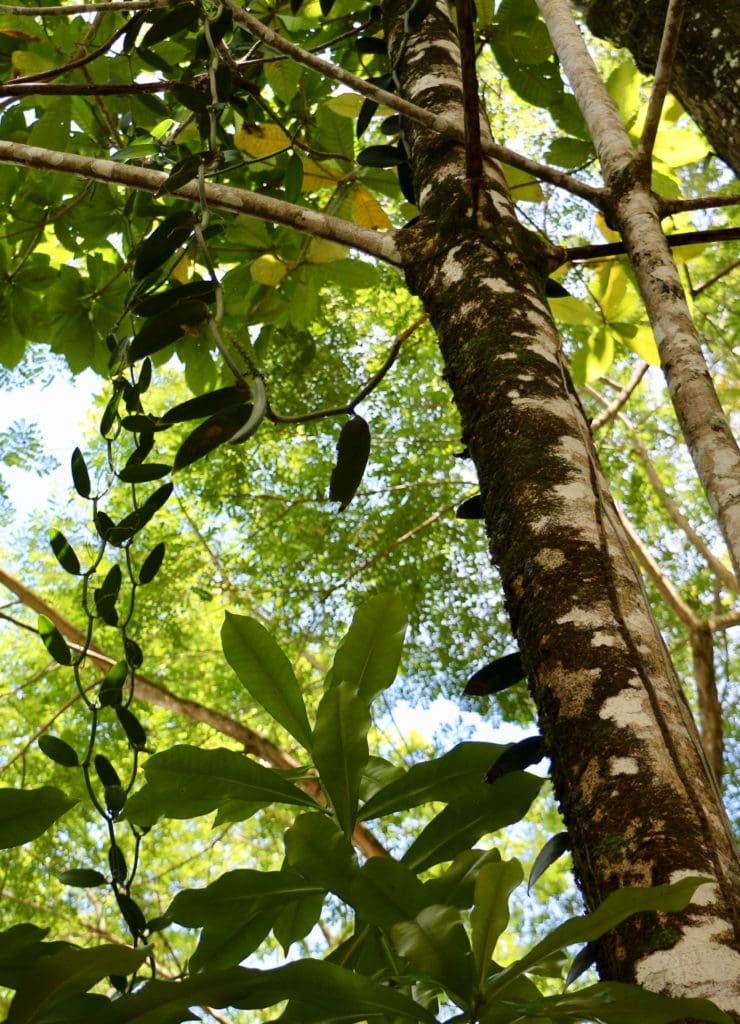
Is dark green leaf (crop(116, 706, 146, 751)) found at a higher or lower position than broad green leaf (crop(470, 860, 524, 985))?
higher

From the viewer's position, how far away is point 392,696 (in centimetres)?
366

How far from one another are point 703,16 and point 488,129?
673mm

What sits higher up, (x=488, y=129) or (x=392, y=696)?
(x=392, y=696)

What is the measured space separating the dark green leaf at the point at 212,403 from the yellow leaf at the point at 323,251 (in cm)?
95

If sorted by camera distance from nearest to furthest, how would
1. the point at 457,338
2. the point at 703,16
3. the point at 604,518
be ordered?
1. the point at 604,518
2. the point at 457,338
3. the point at 703,16

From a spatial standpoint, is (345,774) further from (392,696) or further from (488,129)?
(392,696)

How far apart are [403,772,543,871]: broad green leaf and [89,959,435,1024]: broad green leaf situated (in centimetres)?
21

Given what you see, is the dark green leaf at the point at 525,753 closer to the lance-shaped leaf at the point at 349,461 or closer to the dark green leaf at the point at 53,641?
the lance-shaped leaf at the point at 349,461

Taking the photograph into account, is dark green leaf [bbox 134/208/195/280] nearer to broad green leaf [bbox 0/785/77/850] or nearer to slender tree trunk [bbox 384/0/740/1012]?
slender tree trunk [bbox 384/0/740/1012]

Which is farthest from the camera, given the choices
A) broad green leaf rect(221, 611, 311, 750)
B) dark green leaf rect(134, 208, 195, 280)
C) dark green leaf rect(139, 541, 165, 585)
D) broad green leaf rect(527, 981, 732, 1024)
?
dark green leaf rect(139, 541, 165, 585)

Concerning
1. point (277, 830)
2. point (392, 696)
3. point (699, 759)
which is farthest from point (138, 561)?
point (699, 759)

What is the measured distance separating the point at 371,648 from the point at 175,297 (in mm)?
366

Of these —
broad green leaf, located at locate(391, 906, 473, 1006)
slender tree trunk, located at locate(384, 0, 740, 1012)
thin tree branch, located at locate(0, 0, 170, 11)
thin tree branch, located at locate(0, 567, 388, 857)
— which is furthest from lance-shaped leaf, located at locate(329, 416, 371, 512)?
thin tree branch, located at locate(0, 567, 388, 857)

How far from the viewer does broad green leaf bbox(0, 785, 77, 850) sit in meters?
0.63
